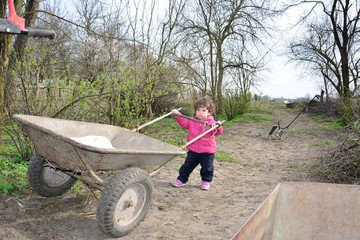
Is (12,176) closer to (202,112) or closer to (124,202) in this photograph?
(124,202)

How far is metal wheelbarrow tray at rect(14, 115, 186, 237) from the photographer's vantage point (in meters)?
2.30

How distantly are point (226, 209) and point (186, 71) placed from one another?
9.03 m

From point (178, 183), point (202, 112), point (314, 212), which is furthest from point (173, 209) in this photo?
point (314, 212)

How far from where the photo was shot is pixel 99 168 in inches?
98.6

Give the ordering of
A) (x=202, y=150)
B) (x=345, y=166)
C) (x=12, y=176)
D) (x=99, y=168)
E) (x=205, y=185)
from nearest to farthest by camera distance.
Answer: (x=99, y=168), (x=12, y=176), (x=202, y=150), (x=205, y=185), (x=345, y=166)

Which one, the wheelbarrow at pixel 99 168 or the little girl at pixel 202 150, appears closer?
the wheelbarrow at pixel 99 168

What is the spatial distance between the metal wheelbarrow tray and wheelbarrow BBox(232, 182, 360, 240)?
1.31 metres

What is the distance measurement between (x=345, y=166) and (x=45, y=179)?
4201mm

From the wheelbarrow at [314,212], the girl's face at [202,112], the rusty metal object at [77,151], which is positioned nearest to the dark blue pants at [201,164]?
the girl's face at [202,112]

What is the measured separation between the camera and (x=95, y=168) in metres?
2.46

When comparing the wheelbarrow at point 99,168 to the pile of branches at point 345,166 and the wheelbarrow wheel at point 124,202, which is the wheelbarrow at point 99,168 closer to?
the wheelbarrow wheel at point 124,202

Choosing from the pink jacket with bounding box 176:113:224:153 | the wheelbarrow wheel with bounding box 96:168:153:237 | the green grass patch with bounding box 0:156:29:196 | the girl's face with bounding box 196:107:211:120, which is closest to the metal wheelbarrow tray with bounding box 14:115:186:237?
the wheelbarrow wheel with bounding box 96:168:153:237

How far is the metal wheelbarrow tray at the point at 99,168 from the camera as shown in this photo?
2301mm

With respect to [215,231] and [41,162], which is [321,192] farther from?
[41,162]
